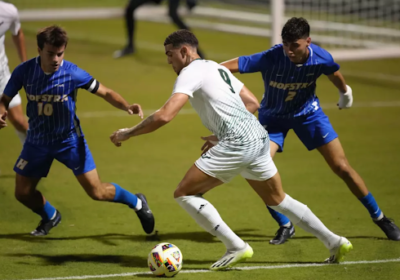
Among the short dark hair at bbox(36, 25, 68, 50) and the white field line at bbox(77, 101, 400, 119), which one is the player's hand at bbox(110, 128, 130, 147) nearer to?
the short dark hair at bbox(36, 25, 68, 50)

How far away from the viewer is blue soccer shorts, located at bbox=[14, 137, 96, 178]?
19.8 feet

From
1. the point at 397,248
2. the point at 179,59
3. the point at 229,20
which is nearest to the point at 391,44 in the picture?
the point at 229,20

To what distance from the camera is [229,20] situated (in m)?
21.0

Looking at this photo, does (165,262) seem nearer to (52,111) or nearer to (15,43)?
(52,111)

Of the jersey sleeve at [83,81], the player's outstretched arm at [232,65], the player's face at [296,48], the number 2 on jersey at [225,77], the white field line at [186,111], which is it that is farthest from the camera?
the white field line at [186,111]

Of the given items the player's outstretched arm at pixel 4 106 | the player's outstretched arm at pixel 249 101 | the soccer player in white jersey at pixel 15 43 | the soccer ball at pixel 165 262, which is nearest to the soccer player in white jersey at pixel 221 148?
the player's outstretched arm at pixel 249 101

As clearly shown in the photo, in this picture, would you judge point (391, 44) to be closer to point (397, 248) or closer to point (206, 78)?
point (397, 248)

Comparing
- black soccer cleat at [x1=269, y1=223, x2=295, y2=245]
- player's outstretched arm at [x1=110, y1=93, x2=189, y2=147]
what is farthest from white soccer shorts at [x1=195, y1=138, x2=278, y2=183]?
black soccer cleat at [x1=269, y1=223, x2=295, y2=245]

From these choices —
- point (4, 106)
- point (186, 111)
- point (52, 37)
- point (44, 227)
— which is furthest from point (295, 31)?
point (186, 111)

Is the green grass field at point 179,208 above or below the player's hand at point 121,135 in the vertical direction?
below

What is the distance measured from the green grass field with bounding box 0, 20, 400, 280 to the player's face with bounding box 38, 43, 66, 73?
159 cm

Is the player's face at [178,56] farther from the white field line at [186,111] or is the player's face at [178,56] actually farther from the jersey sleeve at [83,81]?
the white field line at [186,111]

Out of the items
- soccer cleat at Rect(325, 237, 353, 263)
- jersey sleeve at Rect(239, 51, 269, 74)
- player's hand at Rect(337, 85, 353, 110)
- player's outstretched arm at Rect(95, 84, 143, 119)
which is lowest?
soccer cleat at Rect(325, 237, 353, 263)

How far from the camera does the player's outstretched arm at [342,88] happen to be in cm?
641
